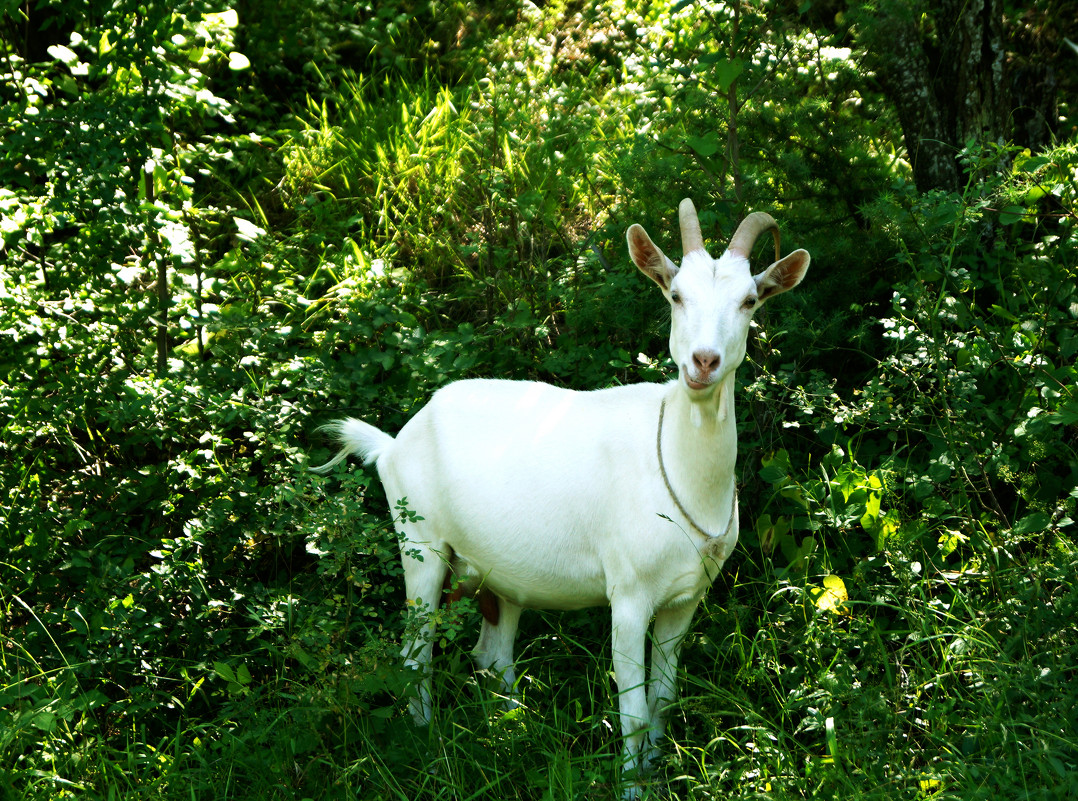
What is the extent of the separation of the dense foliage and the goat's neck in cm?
55

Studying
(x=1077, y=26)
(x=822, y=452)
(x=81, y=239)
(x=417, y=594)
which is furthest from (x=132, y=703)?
(x=1077, y=26)

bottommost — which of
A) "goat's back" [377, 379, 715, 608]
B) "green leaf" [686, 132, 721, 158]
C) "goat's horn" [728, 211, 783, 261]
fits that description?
"goat's back" [377, 379, 715, 608]

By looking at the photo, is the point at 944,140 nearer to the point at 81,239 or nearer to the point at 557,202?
the point at 557,202

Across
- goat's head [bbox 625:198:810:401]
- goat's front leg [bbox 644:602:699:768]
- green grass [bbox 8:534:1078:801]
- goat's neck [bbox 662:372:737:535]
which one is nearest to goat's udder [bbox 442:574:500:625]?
green grass [bbox 8:534:1078:801]

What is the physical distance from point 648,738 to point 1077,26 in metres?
4.70

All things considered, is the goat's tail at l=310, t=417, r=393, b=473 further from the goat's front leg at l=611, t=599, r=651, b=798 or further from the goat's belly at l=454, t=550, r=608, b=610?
the goat's front leg at l=611, t=599, r=651, b=798

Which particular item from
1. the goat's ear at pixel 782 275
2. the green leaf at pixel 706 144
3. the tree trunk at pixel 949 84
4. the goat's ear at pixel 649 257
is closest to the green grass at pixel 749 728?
the goat's ear at pixel 782 275

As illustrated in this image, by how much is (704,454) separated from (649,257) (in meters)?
0.69

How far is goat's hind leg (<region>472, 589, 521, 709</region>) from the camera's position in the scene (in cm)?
413

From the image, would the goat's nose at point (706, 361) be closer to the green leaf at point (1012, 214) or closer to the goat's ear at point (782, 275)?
the goat's ear at point (782, 275)

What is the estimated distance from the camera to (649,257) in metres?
3.50

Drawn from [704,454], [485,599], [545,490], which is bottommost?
[485,599]

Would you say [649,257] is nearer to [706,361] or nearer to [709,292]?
[709,292]

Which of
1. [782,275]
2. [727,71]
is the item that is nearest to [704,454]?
[782,275]
